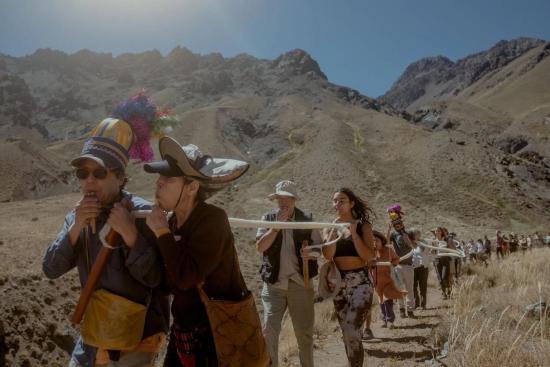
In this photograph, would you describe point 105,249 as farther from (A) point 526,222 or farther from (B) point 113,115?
(A) point 526,222

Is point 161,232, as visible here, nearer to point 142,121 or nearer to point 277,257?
point 142,121

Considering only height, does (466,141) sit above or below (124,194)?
above

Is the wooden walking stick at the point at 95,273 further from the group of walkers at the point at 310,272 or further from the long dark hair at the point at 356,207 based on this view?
the long dark hair at the point at 356,207

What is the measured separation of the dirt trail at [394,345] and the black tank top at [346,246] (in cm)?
153

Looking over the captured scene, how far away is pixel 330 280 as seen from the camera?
466 centimetres

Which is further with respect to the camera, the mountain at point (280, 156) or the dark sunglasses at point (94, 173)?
the mountain at point (280, 156)

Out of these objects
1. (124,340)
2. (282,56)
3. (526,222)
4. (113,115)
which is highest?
(282,56)

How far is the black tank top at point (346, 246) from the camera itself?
189 inches

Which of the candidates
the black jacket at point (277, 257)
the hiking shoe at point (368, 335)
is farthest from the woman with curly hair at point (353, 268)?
the hiking shoe at point (368, 335)

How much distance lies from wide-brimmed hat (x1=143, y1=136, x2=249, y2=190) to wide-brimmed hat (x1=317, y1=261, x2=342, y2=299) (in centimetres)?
255

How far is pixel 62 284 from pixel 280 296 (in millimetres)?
10040

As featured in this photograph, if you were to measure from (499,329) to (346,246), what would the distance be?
1.67 metres

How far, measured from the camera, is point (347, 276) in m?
4.69

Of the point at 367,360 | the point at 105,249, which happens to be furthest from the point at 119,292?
the point at 367,360
